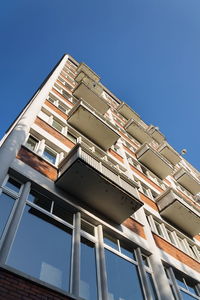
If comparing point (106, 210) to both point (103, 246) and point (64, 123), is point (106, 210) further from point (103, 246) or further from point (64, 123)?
point (64, 123)

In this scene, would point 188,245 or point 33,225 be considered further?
point 188,245

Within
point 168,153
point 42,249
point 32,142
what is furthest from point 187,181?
point 42,249

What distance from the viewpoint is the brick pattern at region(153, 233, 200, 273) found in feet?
38.4

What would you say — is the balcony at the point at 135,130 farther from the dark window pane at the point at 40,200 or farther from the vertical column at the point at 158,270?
the dark window pane at the point at 40,200

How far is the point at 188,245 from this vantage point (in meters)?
14.6

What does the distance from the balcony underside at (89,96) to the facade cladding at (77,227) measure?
6.21m

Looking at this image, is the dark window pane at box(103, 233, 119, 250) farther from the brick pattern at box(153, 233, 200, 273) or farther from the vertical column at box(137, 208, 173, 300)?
the brick pattern at box(153, 233, 200, 273)

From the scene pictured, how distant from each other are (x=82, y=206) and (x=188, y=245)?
27.0 feet

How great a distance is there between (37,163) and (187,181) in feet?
60.1

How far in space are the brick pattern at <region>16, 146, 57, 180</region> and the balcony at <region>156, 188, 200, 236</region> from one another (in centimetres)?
766

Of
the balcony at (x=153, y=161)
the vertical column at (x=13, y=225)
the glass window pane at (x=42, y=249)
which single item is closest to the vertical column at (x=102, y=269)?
the glass window pane at (x=42, y=249)

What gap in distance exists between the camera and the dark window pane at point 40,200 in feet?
26.3

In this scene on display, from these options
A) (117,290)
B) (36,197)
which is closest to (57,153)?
(36,197)

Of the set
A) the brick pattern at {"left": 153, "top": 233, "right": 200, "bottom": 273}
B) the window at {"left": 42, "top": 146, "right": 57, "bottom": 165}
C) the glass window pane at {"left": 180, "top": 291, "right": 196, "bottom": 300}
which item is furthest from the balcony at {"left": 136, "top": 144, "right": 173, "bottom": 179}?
the glass window pane at {"left": 180, "top": 291, "right": 196, "bottom": 300}
